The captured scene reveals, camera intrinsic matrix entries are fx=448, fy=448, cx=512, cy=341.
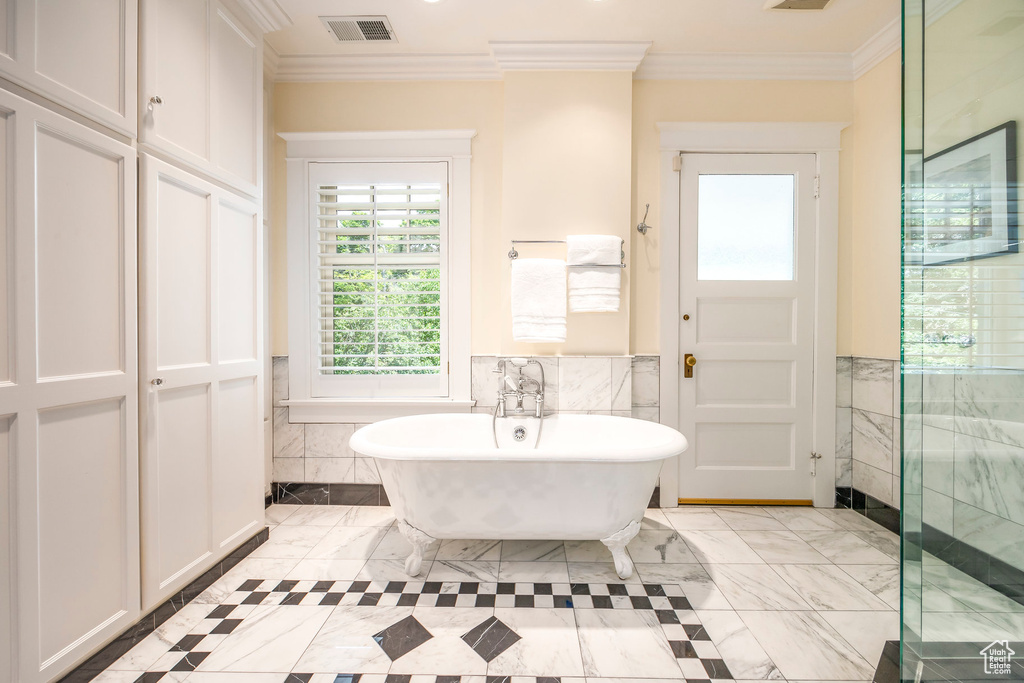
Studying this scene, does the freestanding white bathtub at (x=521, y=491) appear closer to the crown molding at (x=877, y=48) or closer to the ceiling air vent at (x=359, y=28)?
the ceiling air vent at (x=359, y=28)

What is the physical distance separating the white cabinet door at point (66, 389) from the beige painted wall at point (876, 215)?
338 centimetres

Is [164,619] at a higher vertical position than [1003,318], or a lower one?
lower

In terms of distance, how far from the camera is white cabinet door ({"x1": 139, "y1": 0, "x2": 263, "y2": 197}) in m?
1.50

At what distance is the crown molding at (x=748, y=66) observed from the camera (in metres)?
2.61

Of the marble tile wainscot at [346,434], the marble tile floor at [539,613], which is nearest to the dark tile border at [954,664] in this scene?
the marble tile floor at [539,613]

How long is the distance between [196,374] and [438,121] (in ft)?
6.24

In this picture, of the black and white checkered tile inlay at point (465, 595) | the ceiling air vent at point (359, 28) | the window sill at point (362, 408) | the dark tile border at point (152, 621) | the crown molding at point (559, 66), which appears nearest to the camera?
the dark tile border at point (152, 621)

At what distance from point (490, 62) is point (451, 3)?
0.47m

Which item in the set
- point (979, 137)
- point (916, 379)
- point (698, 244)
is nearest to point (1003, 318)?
point (916, 379)

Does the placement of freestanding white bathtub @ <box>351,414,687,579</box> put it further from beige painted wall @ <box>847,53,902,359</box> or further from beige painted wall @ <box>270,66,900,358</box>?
beige painted wall @ <box>847,53,902,359</box>

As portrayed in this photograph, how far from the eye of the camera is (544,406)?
2588mm

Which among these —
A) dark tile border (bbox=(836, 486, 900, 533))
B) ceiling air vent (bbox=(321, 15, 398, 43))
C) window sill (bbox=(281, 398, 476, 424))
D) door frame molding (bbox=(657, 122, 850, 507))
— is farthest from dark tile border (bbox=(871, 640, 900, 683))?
ceiling air vent (bbox=(321, 15, 398, 43))

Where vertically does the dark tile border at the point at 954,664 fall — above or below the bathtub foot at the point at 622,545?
above

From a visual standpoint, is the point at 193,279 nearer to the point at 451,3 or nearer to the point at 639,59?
the point at 451,3
